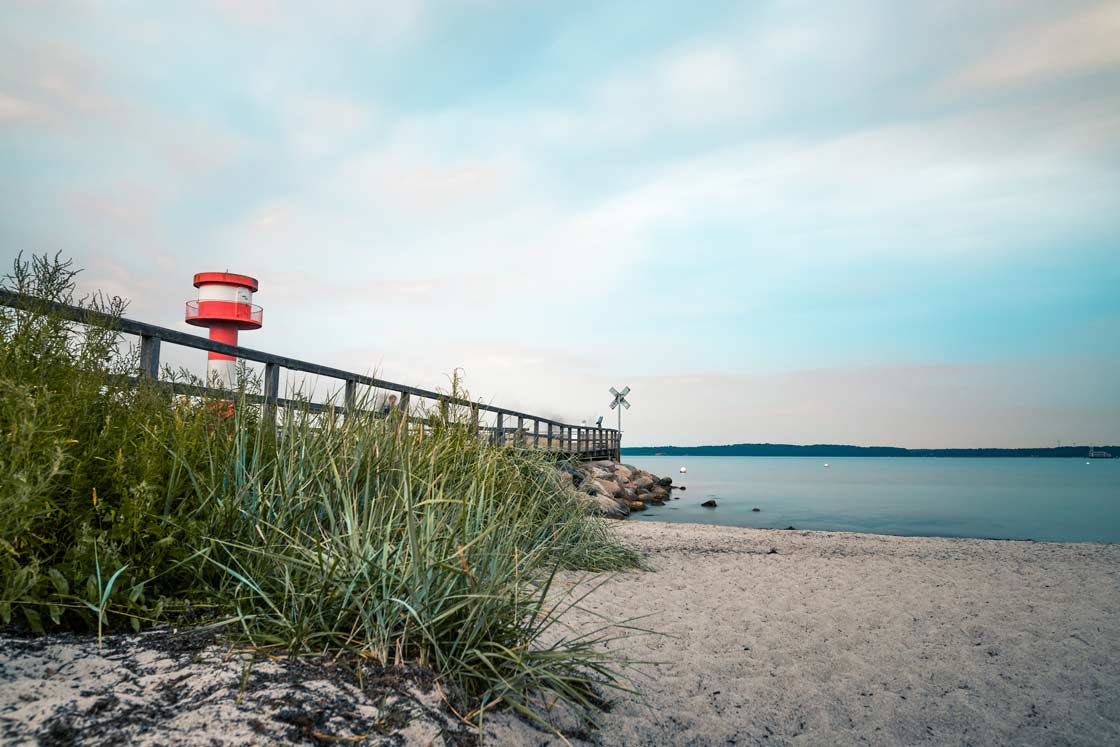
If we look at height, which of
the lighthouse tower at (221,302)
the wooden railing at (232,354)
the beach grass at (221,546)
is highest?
the lighthouse tower at (221,302)

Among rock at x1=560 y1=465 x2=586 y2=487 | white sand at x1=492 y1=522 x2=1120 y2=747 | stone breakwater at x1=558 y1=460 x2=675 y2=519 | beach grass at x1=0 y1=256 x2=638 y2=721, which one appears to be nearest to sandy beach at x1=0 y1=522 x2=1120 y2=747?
white sand at x1=492 y1=522 x2=1120 y2=747

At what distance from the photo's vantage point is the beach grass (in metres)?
2.29

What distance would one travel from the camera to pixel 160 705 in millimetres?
1858

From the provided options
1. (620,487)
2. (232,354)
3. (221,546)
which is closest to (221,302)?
(620,487)

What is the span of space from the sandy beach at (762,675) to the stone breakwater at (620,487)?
6.54 feet

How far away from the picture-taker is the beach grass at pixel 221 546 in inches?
90.0

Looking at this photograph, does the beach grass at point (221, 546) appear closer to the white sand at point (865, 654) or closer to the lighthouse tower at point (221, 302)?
the white sand at point (865, 654)

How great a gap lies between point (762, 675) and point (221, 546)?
2.95m

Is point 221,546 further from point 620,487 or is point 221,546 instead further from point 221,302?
point 221,302

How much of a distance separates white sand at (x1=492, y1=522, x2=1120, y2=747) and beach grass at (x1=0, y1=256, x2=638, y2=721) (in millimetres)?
387

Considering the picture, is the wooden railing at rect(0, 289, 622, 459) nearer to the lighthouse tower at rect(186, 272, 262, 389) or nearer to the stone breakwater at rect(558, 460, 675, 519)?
the stone breakwater at rect(558, 460, 675, 519)

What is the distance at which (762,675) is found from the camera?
3555mm

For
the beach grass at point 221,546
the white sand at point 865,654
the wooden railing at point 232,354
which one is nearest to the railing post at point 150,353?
the wooden railing at point 232,354

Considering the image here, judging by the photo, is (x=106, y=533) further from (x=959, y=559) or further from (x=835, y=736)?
(x=959, y=559)
